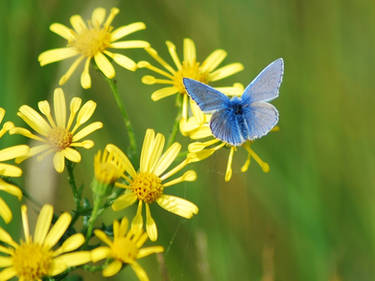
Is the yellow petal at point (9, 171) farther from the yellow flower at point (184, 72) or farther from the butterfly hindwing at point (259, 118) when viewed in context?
the butterfly hindwing at point (259, 118)

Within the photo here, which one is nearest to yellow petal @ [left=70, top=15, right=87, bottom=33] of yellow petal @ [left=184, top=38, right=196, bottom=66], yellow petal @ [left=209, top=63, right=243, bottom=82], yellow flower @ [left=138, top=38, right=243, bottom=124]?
yellow flower @ [left=138, top=38, right=243, bottom=124]

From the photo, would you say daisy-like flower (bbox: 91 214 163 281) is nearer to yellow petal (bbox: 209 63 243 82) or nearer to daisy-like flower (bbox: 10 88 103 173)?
daisy-like flower (bbox: 10 88 103 173)

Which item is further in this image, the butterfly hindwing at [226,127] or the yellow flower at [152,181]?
the butterfly hindwing at [226,127]

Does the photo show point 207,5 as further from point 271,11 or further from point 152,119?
point 152,119

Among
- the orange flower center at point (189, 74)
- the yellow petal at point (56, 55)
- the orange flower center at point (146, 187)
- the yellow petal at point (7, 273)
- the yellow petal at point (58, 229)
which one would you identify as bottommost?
the yellow petal at point (7, 273)

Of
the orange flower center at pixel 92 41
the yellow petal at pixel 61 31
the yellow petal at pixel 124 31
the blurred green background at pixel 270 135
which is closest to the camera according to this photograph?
the orange flower center at pixel 92 41

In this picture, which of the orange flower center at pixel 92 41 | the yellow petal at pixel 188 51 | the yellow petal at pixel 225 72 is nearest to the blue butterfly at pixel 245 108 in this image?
the yellow petal at pixel 225 72

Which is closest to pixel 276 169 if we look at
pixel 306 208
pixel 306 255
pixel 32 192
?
pixel 306 208
